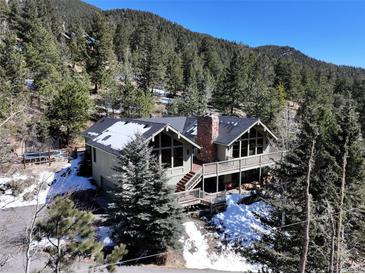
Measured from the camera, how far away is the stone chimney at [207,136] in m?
22.6

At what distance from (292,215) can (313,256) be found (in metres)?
1.94

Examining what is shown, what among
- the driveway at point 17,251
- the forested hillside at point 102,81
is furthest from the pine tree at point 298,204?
the forested hillside at point 102,81

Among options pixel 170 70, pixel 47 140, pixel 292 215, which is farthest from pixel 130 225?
pixel 170 70

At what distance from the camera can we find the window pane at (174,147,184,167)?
66.0 ft

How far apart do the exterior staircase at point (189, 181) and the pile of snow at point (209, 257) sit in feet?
10.7

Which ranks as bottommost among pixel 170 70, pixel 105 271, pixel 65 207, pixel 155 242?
pixel 155 242

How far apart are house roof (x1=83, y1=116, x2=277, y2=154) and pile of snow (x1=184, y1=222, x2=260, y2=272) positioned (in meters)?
6.46

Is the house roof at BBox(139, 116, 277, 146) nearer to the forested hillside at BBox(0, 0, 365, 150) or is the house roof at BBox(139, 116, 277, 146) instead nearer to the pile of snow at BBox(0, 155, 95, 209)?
the pile of snow at BBox(0, 155, 95, 209)

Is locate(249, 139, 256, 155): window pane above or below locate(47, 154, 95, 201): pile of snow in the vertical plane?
above

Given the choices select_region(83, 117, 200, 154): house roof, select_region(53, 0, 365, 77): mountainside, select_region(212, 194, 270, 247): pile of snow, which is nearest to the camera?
select_region(212, 194, 270, 247): pile of snow

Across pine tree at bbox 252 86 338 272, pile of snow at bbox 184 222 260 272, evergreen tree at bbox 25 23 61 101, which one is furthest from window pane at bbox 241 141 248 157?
evergreen tree at bbox 25 23 61 101

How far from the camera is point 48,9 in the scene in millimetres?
69812

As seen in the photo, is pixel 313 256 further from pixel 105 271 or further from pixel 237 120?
pixel 237 120

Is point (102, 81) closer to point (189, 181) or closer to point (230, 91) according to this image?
point (230, 91)
